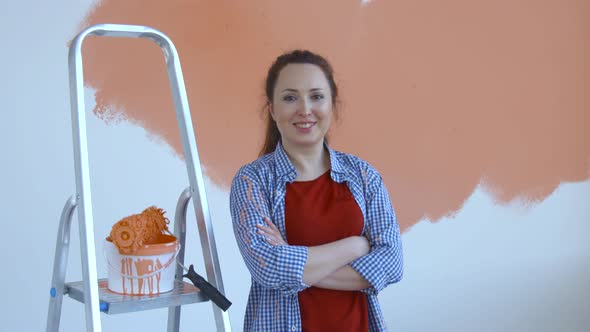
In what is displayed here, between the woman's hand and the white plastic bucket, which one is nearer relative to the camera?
the white plastic bucket

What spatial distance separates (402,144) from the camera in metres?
3.19

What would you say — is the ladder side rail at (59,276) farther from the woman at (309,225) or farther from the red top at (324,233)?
the red top at (324,233)

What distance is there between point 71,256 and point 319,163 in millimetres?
1066

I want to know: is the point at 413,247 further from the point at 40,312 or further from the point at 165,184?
the point at 40,312

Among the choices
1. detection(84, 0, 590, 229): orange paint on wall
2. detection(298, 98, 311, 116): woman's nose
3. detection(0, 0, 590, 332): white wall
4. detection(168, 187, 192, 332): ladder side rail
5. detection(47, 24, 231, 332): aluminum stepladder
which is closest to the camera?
detection(47, 24, 231, 332): aluminum stepladder

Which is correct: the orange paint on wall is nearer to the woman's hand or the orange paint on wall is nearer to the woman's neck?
the woman's neck

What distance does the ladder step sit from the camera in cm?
141

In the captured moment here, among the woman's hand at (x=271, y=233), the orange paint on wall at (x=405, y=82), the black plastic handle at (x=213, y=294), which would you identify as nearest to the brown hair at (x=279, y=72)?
the woman's hand at (x=271, y=233)

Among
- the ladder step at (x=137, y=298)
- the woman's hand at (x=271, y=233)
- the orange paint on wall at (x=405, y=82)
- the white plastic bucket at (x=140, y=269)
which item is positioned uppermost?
the orange paint on wall at (x=405, y=82)

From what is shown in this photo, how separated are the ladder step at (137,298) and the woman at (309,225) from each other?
19cm

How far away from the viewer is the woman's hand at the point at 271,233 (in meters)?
1.71

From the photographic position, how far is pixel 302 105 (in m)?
1.83

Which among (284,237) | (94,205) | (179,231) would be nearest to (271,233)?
(284,237)

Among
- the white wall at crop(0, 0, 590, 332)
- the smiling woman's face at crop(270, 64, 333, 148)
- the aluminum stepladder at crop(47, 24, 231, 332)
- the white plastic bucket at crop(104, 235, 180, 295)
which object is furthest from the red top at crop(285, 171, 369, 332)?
the white wall at crop(0, 0, 590, 332)
